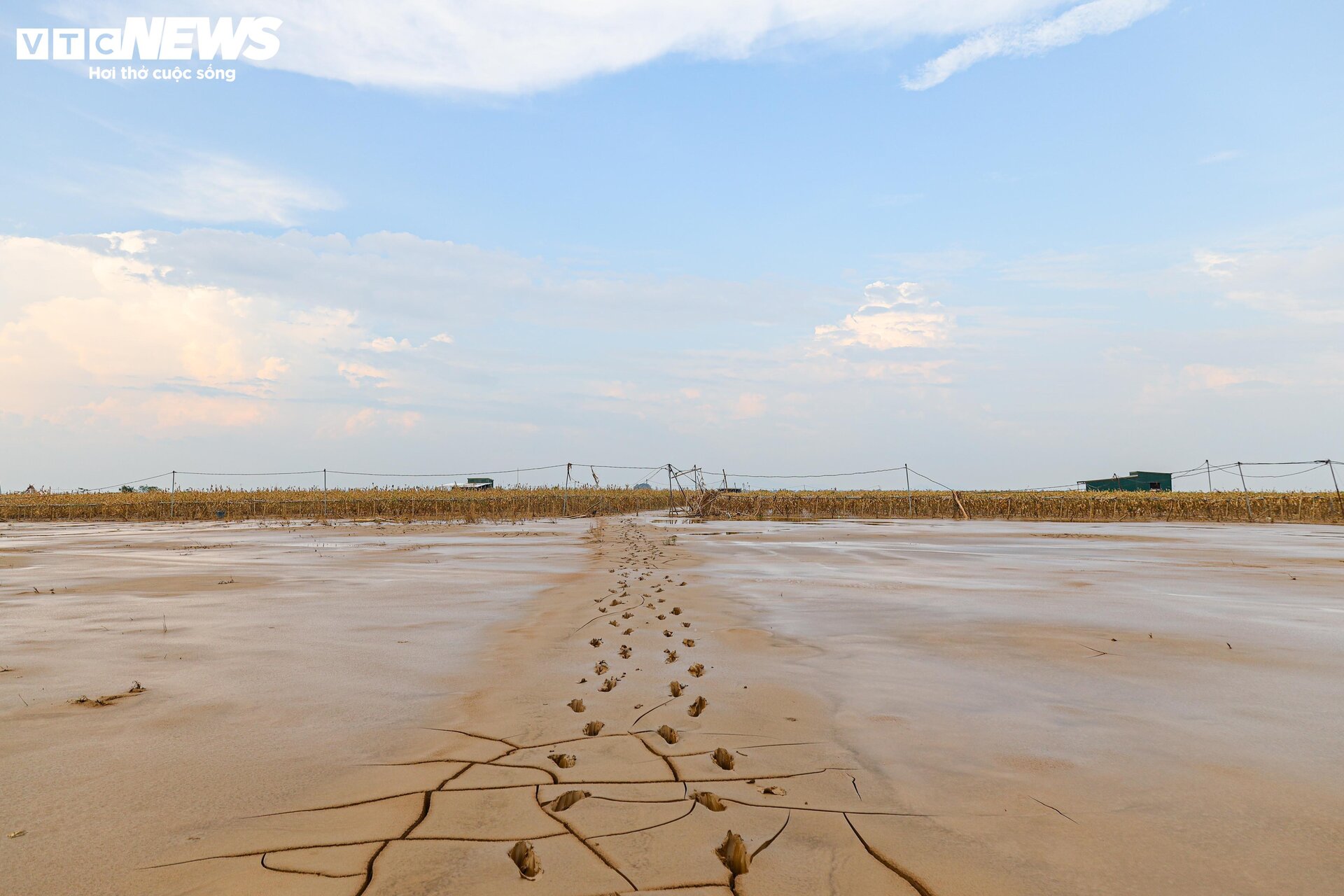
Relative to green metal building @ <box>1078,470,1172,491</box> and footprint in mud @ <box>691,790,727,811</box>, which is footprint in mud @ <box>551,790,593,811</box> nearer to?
footprint in mud @ <box>691,790,727,811</box>

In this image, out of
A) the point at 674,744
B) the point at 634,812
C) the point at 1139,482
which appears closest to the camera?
the point at 634,812

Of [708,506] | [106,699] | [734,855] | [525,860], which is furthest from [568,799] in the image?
[708,506]

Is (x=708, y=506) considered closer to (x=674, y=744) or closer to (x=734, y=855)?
(x=674, y=744)

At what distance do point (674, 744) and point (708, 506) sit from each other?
29.9m

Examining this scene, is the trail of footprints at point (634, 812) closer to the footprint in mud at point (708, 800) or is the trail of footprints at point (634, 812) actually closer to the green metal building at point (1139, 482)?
the footprint in mud at point (708, 800)

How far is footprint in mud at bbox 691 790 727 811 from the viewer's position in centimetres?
240

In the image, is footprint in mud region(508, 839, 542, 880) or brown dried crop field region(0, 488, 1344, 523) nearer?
footprint in mud region(508, 839, 542, 880)

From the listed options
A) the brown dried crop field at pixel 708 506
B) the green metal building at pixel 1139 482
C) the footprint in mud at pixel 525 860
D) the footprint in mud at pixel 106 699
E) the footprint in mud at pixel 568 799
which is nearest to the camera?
the footprint in mud at pixel 525 860

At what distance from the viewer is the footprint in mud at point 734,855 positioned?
2.00m

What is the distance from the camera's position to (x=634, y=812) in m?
2.38

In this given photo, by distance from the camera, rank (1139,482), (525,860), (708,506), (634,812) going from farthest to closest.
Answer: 1. (1139,482)
2. (708,506)
3. (634,812)
4. (525,860)

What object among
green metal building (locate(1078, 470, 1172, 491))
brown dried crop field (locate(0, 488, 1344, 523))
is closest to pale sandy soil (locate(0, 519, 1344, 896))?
brown dried crop field (locate(0, 488, 1344, 523))

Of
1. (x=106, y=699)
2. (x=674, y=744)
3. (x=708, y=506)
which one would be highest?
(x=708, y=506)

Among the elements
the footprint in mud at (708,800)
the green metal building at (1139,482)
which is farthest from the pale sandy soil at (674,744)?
the green metal building at (1139,482)
